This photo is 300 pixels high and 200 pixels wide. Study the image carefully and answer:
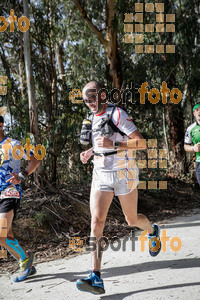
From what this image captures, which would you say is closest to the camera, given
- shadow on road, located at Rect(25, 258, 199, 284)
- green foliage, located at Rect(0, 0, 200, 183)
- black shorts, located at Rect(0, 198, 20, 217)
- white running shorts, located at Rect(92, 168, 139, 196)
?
white running shorts, located at Rect(92, 168, 139, 196)

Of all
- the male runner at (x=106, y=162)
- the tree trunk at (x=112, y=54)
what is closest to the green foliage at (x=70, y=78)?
the tree trunk at (x=112, y=54)

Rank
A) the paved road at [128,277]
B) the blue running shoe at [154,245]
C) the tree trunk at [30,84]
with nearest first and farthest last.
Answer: the paved road at [128,277] < the blue running shoe at [154,245] < the tree trunk at [30,84]

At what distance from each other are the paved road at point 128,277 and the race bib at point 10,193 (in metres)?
1.02

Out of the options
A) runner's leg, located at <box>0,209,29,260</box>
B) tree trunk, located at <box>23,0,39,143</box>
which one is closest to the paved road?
runner's leg, located at <box>0,209,29,260</box>

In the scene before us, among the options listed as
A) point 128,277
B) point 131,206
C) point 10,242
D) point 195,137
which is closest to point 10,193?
point 10,242

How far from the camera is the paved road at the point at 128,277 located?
3.57m

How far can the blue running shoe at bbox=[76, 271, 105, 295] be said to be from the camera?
3439 millimetres

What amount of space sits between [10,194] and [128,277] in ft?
5.31

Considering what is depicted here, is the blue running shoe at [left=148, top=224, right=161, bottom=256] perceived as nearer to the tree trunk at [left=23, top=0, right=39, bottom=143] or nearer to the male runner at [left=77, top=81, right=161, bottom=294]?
the male runner at [left=77, top=81, right=161, bottom=294]

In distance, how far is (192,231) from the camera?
5.83 m

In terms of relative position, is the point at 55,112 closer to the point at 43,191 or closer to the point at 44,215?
the point at 43,191

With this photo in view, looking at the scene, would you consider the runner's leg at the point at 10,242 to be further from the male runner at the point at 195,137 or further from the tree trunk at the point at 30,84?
the tree trunk at the point at 30,84

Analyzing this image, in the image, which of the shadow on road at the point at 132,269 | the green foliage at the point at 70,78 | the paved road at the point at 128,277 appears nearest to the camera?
the paved road at the point at 128,277

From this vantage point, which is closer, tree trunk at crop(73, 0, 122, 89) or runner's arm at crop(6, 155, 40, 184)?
runner's arm at crop(6, 155, 40, 184)
